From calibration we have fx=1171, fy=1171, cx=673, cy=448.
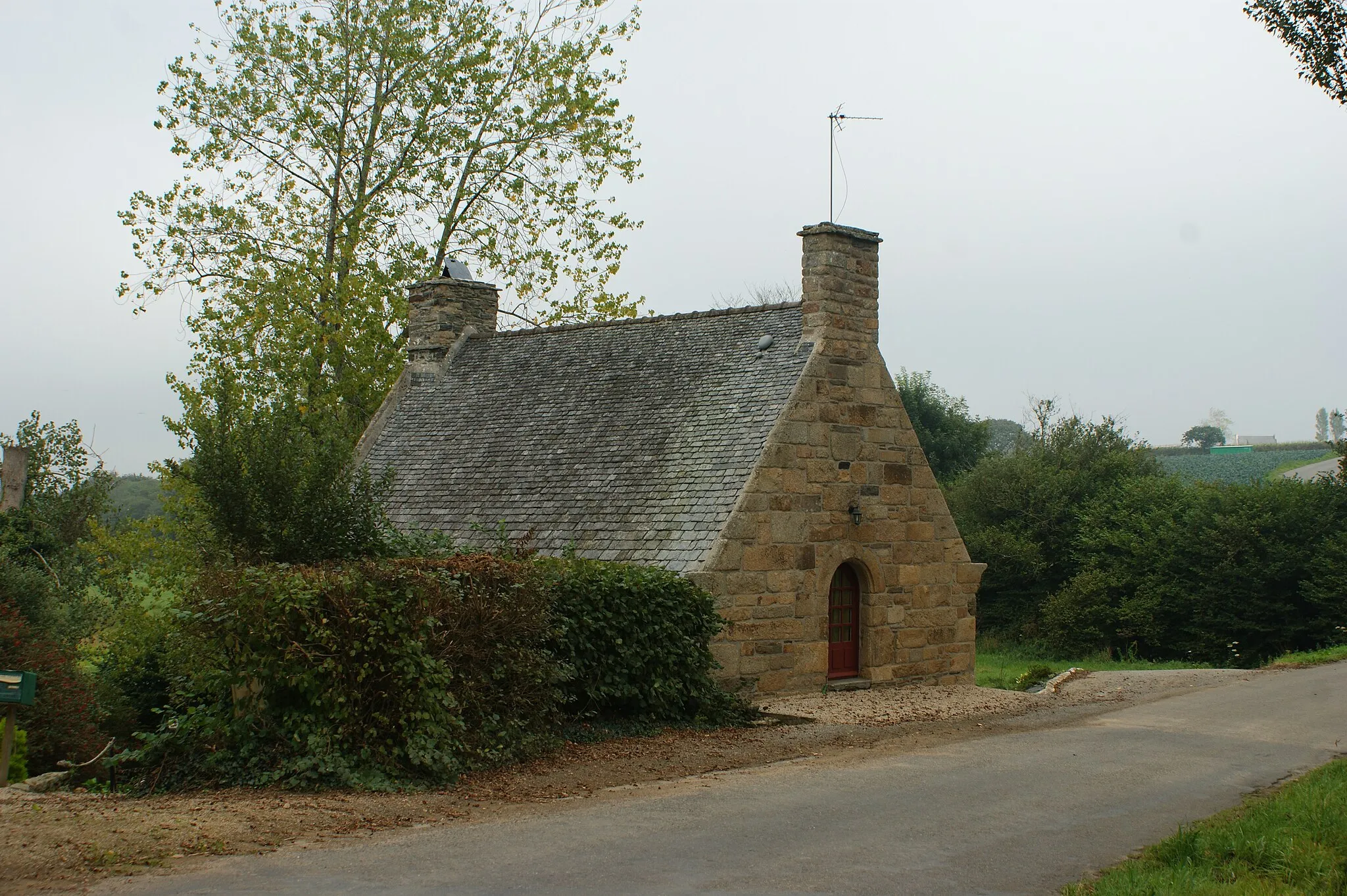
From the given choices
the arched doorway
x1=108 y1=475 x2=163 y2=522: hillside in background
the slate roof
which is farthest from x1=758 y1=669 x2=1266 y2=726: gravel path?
x1=108 y1=475 x2=163 y2=522: hillside in background

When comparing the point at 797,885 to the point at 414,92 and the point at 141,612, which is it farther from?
the point at 414,92

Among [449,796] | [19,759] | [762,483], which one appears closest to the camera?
[449,796]

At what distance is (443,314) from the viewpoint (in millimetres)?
23328

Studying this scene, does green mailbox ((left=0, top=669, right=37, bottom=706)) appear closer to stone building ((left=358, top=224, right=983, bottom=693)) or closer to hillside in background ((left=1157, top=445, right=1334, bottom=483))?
stone building ((left=358, top=224, right=983, bottom=693))

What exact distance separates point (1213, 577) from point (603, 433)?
1711cm

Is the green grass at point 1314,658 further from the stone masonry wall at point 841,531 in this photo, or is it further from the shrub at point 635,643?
the shrub at point 635,643

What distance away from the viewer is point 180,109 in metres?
29.3

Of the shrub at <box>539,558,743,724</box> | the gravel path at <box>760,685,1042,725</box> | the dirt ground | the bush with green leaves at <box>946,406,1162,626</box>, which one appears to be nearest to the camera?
the dirt ground

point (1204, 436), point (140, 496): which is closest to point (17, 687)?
point (140, 496)

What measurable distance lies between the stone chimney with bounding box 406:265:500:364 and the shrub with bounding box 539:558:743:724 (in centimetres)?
1093

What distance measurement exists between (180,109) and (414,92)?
18.9ft

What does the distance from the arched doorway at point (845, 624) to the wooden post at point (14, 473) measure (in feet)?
69.4

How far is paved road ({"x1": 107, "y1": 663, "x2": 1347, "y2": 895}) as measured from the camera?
267 inches

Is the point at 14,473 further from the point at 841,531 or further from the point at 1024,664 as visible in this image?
the point at 1024,664
